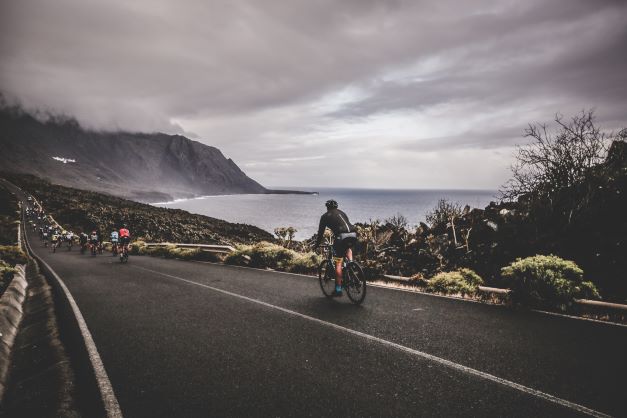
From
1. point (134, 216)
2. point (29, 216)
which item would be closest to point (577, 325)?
point (134, 216)

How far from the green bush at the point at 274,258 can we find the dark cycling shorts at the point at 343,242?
4894mm

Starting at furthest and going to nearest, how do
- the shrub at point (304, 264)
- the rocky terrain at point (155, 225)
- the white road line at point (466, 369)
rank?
the rocky terrain at point (155, 225), the shrub at point (304, 264), the white road line at point (466, 369)

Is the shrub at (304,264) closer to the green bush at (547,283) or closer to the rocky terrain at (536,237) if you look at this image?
the rocky terrain at (536,237)

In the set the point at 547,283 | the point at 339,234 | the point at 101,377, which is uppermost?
the point at 339,234

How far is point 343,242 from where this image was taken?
786cm

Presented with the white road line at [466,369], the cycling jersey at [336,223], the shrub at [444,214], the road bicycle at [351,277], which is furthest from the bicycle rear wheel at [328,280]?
the shrub at [444,214]

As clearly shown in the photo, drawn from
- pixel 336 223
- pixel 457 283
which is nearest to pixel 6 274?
pixel 336 223

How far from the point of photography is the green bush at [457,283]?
27.7 feet

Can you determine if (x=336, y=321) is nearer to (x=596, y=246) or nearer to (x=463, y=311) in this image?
(x=463, y=311)

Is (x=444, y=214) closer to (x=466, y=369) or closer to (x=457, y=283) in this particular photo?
(x=457, y=283)

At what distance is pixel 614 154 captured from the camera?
9938 millimetres

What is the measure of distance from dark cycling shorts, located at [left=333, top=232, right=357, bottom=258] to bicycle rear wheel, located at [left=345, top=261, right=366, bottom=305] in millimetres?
330

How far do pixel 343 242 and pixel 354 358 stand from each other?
335 centimetres

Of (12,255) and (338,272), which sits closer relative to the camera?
(338,272)
